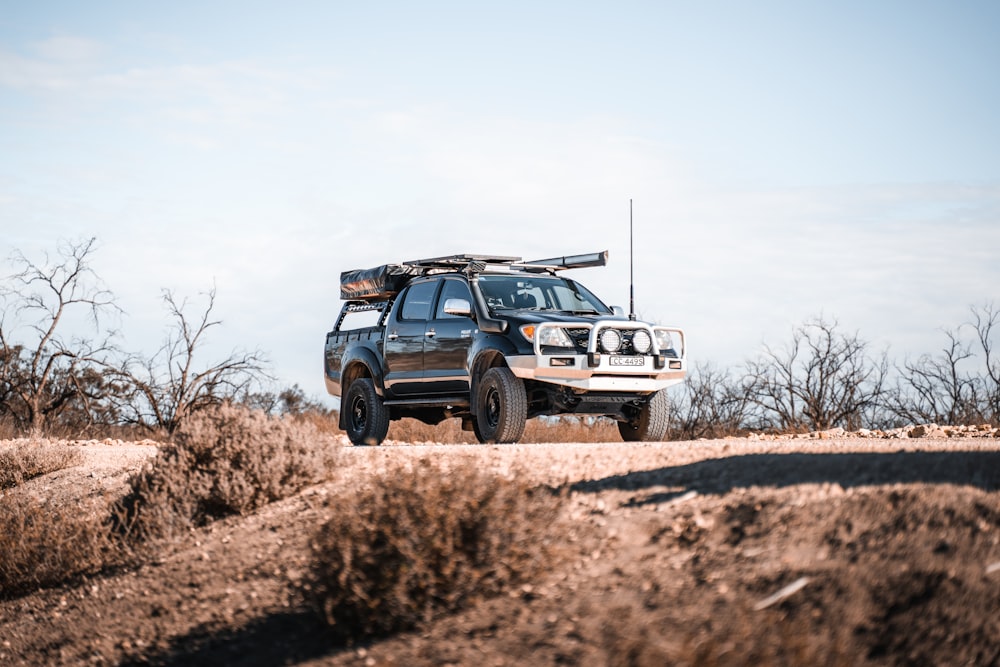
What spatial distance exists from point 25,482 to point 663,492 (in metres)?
9.54

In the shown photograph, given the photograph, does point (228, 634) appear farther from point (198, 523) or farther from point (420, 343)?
point (420, 343)

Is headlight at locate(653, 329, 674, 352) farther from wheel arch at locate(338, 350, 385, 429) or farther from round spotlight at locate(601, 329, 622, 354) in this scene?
wheel arch at locate(338, 350, 385, 429)

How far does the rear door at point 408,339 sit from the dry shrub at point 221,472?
3878 mm

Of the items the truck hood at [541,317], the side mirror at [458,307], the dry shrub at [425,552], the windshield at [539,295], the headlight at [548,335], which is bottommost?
the dry shrub at [425,552]

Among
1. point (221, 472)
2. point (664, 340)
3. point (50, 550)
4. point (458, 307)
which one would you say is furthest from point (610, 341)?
point (50, 550)

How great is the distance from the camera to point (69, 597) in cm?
942

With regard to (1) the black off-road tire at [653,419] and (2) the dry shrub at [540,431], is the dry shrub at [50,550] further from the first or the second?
(2) the dry shrub at [540,431]

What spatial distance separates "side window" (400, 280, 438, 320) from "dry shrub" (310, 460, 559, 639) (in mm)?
7480

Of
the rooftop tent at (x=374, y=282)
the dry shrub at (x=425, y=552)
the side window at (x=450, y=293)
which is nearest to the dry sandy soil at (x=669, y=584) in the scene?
the dry shrub at (x=425, y=552)

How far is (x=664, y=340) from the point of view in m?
13.9

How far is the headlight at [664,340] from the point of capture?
13836 millimetres

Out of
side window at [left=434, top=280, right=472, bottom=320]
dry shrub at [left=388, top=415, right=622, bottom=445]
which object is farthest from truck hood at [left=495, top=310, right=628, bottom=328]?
dry shrub at [left=388, top=415, right=622, bottom=445]

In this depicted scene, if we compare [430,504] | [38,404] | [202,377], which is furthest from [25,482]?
[38,404]

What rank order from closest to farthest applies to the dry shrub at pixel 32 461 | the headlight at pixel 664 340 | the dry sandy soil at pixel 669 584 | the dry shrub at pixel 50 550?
the dry sandy soil at pixel 669 584 < the dry shrub at pixel 50 550 < the headlight at pixel 664 340 < the dry shrub at pixel 32 461
